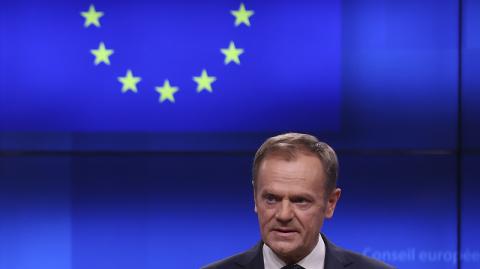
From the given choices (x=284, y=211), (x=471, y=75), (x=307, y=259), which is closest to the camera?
(x=284, y=211)

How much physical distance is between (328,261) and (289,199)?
0.22 meters

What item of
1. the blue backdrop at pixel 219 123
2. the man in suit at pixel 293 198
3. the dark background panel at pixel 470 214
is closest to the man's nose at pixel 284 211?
the man in suit at pixel 293 198

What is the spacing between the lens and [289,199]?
1537 millimetres

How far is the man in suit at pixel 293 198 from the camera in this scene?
1.54m

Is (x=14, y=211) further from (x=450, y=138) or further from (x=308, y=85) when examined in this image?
(x=450, y=138)

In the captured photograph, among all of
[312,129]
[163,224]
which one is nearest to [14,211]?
[163,224]

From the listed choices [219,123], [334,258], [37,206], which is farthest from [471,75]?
[37,206]

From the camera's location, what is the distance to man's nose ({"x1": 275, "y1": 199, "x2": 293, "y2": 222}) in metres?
→ 1.51

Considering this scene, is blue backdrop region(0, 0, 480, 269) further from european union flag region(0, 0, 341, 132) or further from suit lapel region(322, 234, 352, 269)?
suit lapel region(322, 234, 352, 269)

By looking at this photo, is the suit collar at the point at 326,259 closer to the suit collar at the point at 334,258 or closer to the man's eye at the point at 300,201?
the suit collar at the point at 334,258

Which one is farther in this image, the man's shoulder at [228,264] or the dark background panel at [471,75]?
the dark background panel at [471,75]

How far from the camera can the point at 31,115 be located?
9.54 feet

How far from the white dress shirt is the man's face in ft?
0.20

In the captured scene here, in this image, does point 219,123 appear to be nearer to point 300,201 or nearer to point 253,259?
point 253,259
